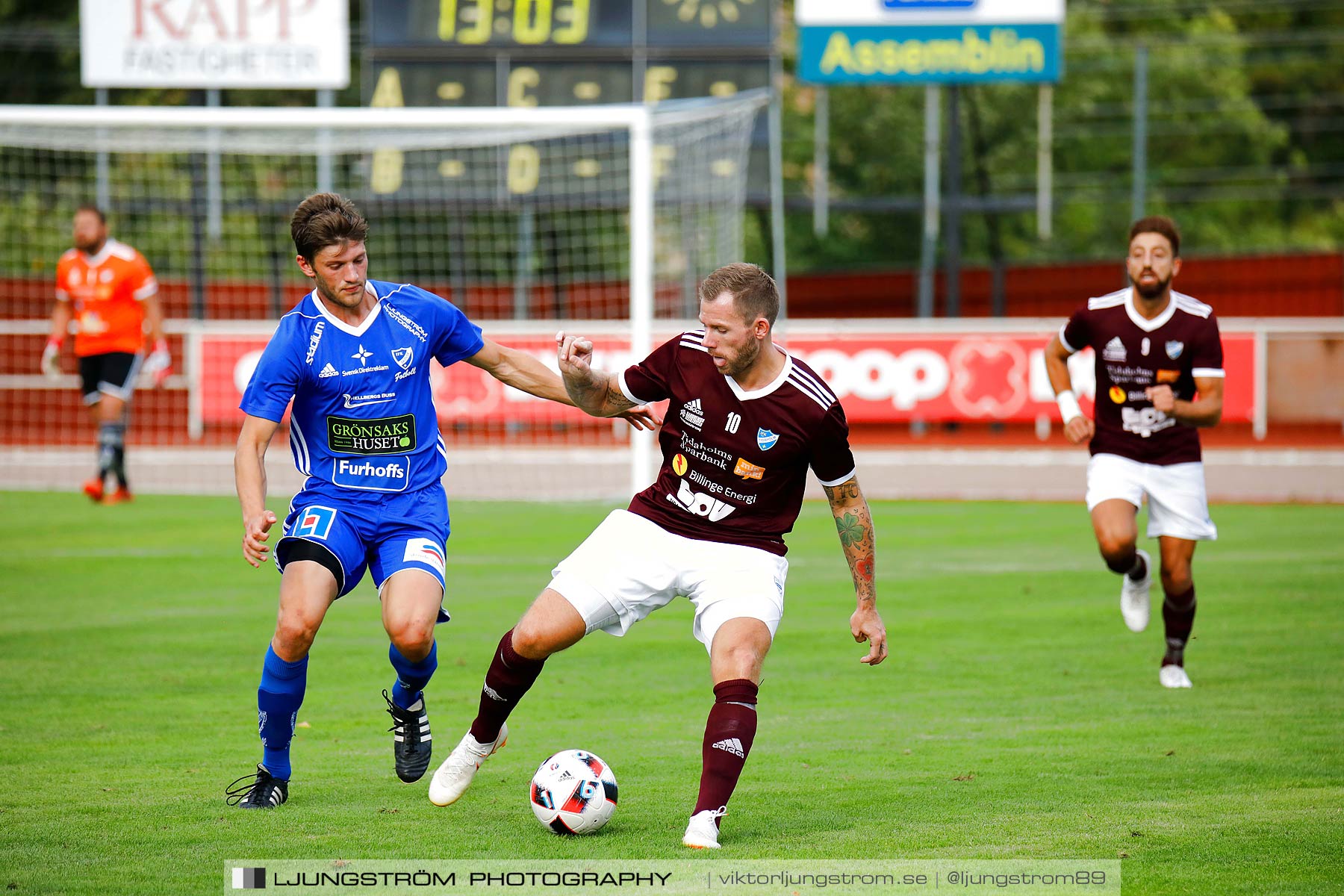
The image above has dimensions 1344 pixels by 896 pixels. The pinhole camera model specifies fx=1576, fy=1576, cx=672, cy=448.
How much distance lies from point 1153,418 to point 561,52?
1312cm

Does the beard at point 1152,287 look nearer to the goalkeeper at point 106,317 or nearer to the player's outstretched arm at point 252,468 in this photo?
the player's outstretched arm at point 252,468

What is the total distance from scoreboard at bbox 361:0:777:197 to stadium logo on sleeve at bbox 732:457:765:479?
14800 mm

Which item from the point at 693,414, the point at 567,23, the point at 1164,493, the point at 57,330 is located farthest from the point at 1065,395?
the point at 567,23

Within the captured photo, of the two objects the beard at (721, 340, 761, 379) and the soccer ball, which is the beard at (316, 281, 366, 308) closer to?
the beard at (721, 340, 761, 379)

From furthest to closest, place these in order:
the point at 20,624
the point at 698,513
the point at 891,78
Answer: the point at 891,78
the point at 20,624
the point at 698,513

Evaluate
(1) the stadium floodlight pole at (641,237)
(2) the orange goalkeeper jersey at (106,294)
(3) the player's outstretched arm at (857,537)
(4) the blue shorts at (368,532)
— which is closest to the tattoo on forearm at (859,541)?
(3) the player's outstretched arm at (857,537)

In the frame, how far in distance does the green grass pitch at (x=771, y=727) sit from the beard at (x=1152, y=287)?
6.26 ft

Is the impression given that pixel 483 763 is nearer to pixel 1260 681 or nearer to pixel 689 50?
pixel 1260 681

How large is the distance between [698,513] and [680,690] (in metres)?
2.34

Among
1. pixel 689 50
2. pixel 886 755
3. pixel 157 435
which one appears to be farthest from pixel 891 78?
pixel 886 755

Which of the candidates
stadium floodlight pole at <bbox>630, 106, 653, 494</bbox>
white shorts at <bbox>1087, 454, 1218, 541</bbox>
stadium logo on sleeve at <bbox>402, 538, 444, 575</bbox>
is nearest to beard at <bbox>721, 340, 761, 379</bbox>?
stadium logo on sleeve at <bbox>402, 538, 444, 575</bbox>

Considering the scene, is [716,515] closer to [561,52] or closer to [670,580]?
[670,580]

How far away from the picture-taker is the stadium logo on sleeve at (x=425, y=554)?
5582 mm

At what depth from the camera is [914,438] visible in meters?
22.5
